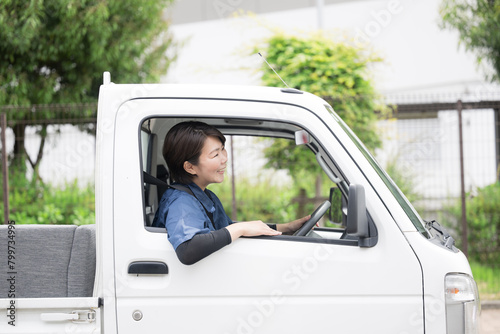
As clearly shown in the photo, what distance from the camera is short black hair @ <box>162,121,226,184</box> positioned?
8.59ft

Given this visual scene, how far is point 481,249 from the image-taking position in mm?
7434

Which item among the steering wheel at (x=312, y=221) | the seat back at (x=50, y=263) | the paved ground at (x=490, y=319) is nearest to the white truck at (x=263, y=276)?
the seat back at (x=50, y=263)

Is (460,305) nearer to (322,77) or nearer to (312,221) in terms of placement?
(312,221)

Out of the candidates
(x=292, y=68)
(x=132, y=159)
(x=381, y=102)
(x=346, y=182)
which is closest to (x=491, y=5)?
(x=381, y=102)

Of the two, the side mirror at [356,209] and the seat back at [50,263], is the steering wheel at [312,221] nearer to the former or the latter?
the side mirror at [356,209]

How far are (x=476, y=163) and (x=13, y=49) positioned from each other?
7062 millimetres

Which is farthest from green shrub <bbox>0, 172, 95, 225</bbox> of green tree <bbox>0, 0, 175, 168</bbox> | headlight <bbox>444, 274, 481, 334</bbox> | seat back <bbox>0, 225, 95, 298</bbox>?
headlight <bbox>444, 274, 481, 334</bbox>

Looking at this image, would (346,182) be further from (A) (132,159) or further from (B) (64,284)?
(B) (64,284)

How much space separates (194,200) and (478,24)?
7.07 meters

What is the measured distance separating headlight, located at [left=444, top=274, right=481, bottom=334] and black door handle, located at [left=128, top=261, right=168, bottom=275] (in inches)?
49.0

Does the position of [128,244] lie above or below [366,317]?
above

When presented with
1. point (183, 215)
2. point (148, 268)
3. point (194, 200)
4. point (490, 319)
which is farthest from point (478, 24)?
point (148, 268)

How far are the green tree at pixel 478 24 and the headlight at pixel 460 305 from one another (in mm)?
6483

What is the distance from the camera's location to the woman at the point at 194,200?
2250 millimetres
